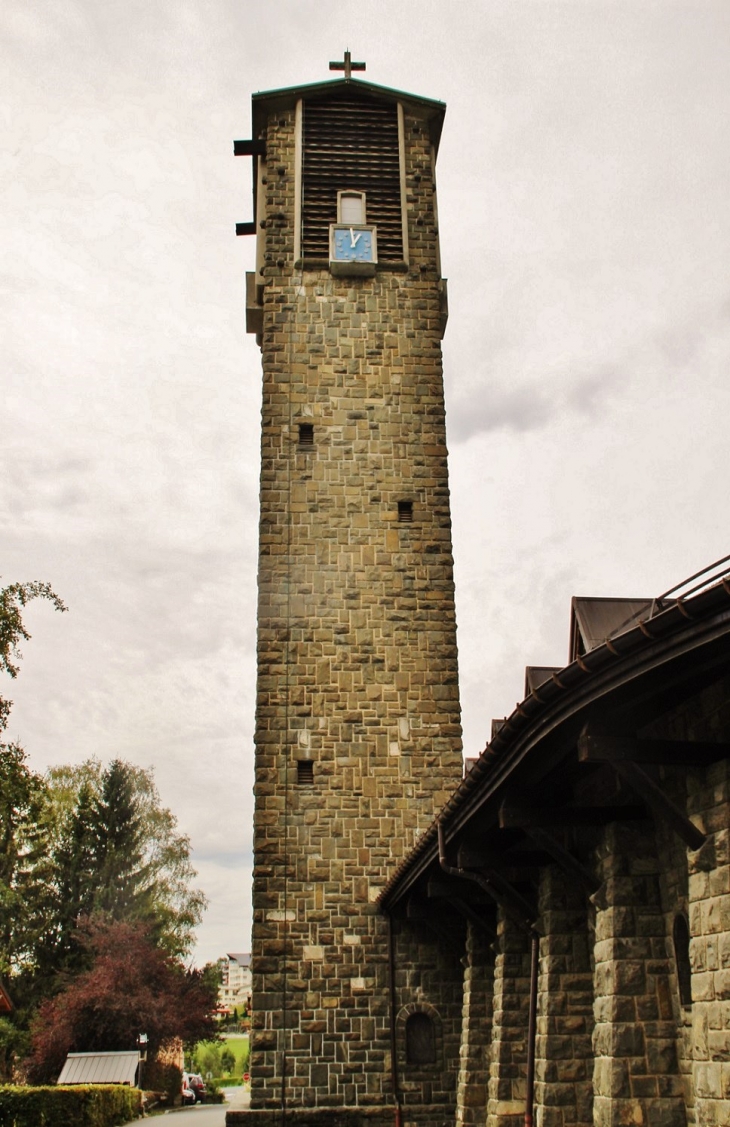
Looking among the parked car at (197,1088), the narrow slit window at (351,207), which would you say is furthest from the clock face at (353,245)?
the parked car at (197,1088)

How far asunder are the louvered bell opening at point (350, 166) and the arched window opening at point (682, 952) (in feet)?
43.0

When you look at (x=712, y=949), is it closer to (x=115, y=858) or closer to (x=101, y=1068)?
(x=101, y=1068)

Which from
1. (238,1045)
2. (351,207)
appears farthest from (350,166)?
(238,1045)

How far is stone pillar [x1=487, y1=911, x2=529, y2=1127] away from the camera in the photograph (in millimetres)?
8055

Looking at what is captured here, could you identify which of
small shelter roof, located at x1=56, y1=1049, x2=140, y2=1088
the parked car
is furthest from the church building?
the parked car

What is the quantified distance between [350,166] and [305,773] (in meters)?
10.3

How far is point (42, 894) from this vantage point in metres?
32.8

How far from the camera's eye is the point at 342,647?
577 inches

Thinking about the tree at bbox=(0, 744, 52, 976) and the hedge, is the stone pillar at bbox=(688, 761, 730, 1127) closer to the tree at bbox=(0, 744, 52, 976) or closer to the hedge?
the hedge

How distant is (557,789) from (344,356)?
414 inches

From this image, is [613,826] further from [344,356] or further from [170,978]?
[170,978]

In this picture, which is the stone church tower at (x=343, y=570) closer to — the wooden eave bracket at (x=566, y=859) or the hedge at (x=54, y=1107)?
the wooden eave bracket at (x=566, y=859)

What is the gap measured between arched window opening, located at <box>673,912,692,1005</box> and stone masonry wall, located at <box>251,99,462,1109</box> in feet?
24.8

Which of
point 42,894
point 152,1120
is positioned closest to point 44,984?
point 42,894
